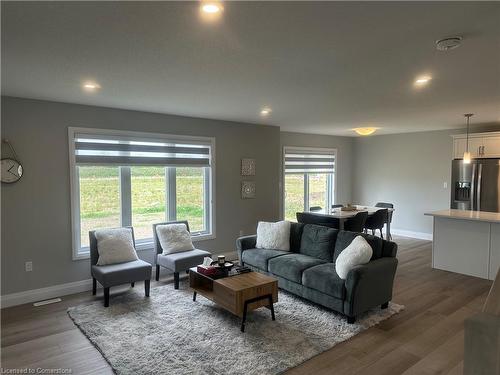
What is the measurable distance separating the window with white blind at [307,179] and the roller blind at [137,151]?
271cm

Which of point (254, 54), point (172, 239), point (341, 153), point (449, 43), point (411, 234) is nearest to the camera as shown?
point (449, 43)

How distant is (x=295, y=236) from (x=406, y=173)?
4.59 m

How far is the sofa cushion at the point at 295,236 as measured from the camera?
495cm

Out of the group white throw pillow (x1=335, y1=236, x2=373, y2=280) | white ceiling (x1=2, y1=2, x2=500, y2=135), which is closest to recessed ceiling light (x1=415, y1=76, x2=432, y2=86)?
white ceiling (x1=2, y1=2, x2=500, y2=135)

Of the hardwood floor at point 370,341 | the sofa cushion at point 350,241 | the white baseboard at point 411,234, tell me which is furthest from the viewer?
the white baseboard at point 411,234

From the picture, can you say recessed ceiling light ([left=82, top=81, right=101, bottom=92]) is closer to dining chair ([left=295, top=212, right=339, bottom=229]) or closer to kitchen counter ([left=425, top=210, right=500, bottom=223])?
dining chair ([left=295, top=212, right=339, bottom=229])

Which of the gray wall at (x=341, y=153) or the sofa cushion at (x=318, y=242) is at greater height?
the gray wall at (x=341, y=153)

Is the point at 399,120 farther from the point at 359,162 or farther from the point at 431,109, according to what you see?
the point at 359,162

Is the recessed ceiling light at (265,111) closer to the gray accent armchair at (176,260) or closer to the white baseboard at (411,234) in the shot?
the gray accent armchair at (176,260)

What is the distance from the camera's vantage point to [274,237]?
4.99 meters

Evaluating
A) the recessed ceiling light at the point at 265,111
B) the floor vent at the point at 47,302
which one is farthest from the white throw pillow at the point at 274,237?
the floor vent at the point at 47,302

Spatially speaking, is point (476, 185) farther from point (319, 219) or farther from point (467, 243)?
point (319, 219)

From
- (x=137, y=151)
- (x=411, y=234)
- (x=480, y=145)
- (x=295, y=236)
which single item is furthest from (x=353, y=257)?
(x=411, y=234)

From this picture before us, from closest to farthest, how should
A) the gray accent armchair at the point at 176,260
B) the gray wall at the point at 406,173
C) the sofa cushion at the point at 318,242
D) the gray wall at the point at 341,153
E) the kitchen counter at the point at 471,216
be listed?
1. the sofa cushion at the point at 318,242
2. the gray accent armchair at the point at 176,260
3. the kitchen counter at the point at 471,216
4. the gray wall at the point at 406,173
5. the gray wall at the point at 341,153
